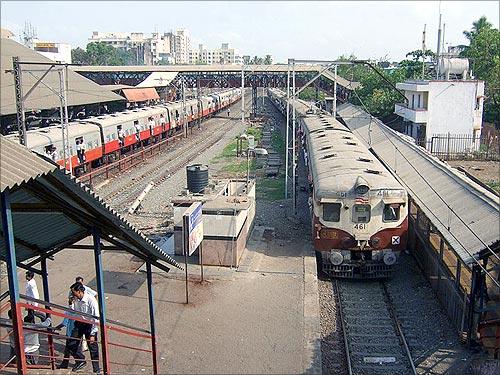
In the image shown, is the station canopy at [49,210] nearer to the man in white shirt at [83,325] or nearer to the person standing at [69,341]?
the man in white shirt at [83,325]

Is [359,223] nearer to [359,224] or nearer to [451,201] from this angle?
[359,224]

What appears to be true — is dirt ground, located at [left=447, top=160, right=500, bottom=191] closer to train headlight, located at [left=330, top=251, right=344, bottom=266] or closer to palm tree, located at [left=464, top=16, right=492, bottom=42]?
train headlight, located at [left=330, top=251, right=344, bottom=266]

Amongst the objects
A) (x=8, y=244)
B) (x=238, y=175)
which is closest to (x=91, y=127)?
(x=238, y=175)

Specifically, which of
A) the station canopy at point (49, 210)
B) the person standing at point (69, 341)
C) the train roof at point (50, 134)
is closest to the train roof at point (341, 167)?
the station canopy at point (49, 210)

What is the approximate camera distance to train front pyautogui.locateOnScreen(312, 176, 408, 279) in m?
12.6

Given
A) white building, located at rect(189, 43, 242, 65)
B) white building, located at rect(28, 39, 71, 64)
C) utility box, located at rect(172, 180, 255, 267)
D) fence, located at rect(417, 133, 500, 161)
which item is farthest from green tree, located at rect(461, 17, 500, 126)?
white building, located at rect(189, 43, 242, 65)

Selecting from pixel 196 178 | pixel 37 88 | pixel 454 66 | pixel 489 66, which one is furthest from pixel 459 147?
pixel 37 88

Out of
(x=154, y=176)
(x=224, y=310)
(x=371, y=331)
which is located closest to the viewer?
(x=371, y=331)

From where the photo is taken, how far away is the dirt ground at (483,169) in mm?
26047

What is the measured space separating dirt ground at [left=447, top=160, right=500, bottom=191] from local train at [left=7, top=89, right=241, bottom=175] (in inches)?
708

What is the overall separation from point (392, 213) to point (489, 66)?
116ft

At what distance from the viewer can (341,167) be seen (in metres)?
14.1

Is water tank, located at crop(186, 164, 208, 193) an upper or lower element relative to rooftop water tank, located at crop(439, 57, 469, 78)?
lower

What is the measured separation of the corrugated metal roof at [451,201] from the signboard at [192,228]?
5.00 m
